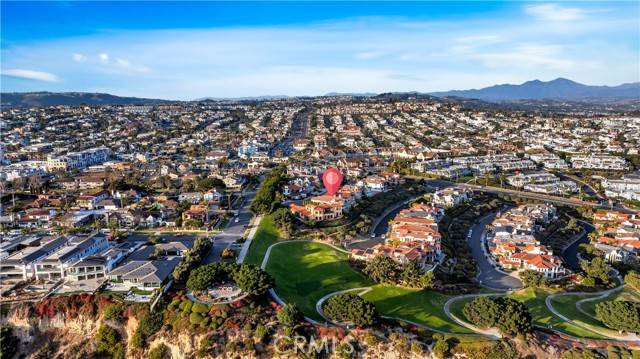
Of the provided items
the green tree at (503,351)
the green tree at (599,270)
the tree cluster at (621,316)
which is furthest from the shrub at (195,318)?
the green tree at (599,270)

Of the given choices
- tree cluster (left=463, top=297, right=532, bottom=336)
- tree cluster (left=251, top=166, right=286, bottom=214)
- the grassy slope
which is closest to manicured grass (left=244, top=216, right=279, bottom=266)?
tree cluster (left=251, top=166, right=286, bottom=214)

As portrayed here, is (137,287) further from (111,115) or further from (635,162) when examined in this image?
(111,115)

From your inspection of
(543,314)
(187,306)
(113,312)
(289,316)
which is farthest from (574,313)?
(113,312)

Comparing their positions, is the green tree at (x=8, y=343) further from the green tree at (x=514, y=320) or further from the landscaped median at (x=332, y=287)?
the green tree at (x=514, y=320)

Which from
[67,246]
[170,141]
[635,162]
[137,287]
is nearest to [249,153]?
[170,141]

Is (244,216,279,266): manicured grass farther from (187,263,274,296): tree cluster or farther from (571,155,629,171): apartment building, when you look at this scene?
(571,155,629,171): apartment building

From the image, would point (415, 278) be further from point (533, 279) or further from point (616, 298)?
point (616, 298)
